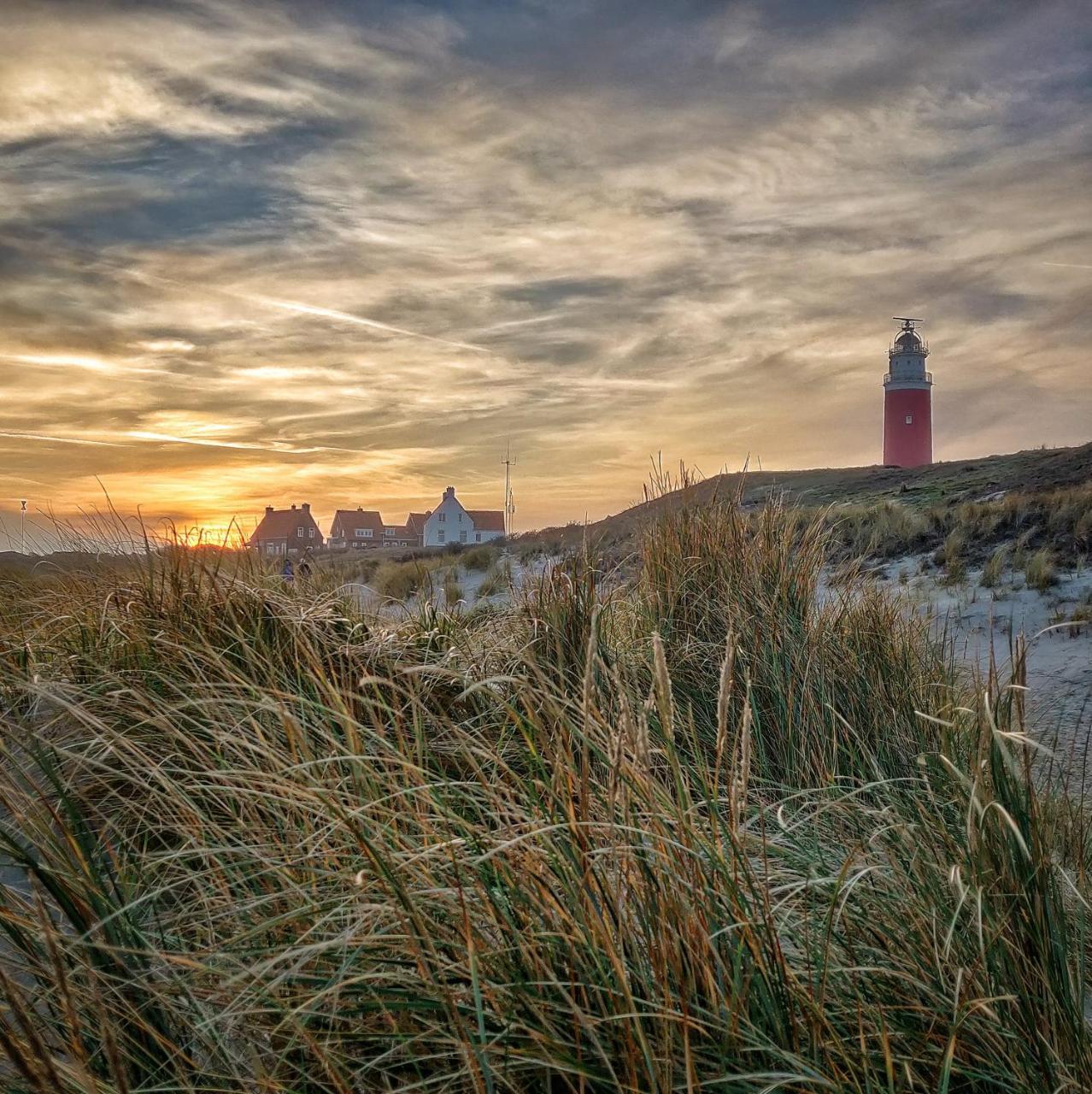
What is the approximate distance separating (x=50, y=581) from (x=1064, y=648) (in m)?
7.02

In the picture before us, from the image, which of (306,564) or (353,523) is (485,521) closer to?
A: (353,523)

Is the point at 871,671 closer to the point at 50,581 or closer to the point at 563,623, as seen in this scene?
the point at 563,623

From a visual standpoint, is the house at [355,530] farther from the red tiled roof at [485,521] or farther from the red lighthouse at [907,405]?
the red lighthouse at [907,405]

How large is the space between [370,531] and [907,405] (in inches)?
1336

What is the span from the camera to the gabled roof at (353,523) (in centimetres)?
5988

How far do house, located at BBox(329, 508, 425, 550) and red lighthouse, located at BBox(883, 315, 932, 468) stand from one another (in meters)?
29.1

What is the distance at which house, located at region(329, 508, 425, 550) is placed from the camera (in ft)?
195

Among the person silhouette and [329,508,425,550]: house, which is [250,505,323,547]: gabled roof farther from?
the person silhouette

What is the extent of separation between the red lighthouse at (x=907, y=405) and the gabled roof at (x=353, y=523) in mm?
32470

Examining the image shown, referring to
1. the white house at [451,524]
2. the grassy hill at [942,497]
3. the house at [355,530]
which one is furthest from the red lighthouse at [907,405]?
the house at [355,530]

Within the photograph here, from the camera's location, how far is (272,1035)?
5.14 ft

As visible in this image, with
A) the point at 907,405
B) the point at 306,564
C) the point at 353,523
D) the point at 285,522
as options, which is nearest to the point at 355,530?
the point at 353,523

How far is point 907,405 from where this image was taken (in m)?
45.5

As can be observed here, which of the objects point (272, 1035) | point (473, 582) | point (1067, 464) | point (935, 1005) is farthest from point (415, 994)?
point (1067, 464)
